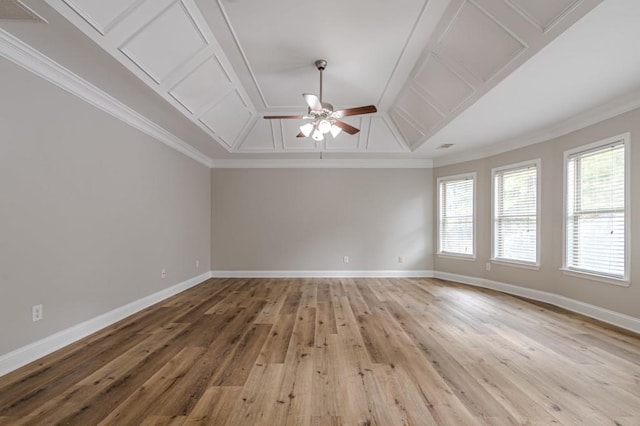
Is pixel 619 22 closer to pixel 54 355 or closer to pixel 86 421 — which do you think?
pixel 86 421

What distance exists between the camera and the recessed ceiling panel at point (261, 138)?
4836 mm

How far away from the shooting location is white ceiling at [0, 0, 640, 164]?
2.06 meters

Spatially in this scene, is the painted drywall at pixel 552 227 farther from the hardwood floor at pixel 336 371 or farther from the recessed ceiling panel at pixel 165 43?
the recessed ceiling panel at pixel 165 43

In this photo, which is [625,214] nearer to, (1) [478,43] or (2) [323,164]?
(1) [478,43]

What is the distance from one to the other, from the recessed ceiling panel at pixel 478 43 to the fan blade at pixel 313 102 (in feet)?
4.54

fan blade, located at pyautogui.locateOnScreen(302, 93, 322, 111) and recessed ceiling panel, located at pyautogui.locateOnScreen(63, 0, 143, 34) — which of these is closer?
recessed ceiling panel, located at pyautogui.locateOnScreen(63, 0, 143, 34)

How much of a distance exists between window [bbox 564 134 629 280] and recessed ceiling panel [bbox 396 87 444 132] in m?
1.89

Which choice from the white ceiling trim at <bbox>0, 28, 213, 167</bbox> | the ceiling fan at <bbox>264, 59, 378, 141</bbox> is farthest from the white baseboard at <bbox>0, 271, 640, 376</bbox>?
the ceiling fan at <bbox>264, 59, 378, 141</bbox>

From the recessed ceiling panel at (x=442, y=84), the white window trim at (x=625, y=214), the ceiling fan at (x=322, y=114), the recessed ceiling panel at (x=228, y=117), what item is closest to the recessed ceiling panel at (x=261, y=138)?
the recessed ceiling panel at (x=228, y=117)

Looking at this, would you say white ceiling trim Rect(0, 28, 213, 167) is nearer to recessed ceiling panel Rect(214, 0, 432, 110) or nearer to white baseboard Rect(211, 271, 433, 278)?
recessed ceiling panel Rect(214, 0, 432, 110)

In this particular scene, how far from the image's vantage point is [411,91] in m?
3.79

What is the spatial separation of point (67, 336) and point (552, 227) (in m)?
6.10

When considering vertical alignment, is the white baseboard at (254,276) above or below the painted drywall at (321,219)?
below

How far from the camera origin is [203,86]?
3328mm
